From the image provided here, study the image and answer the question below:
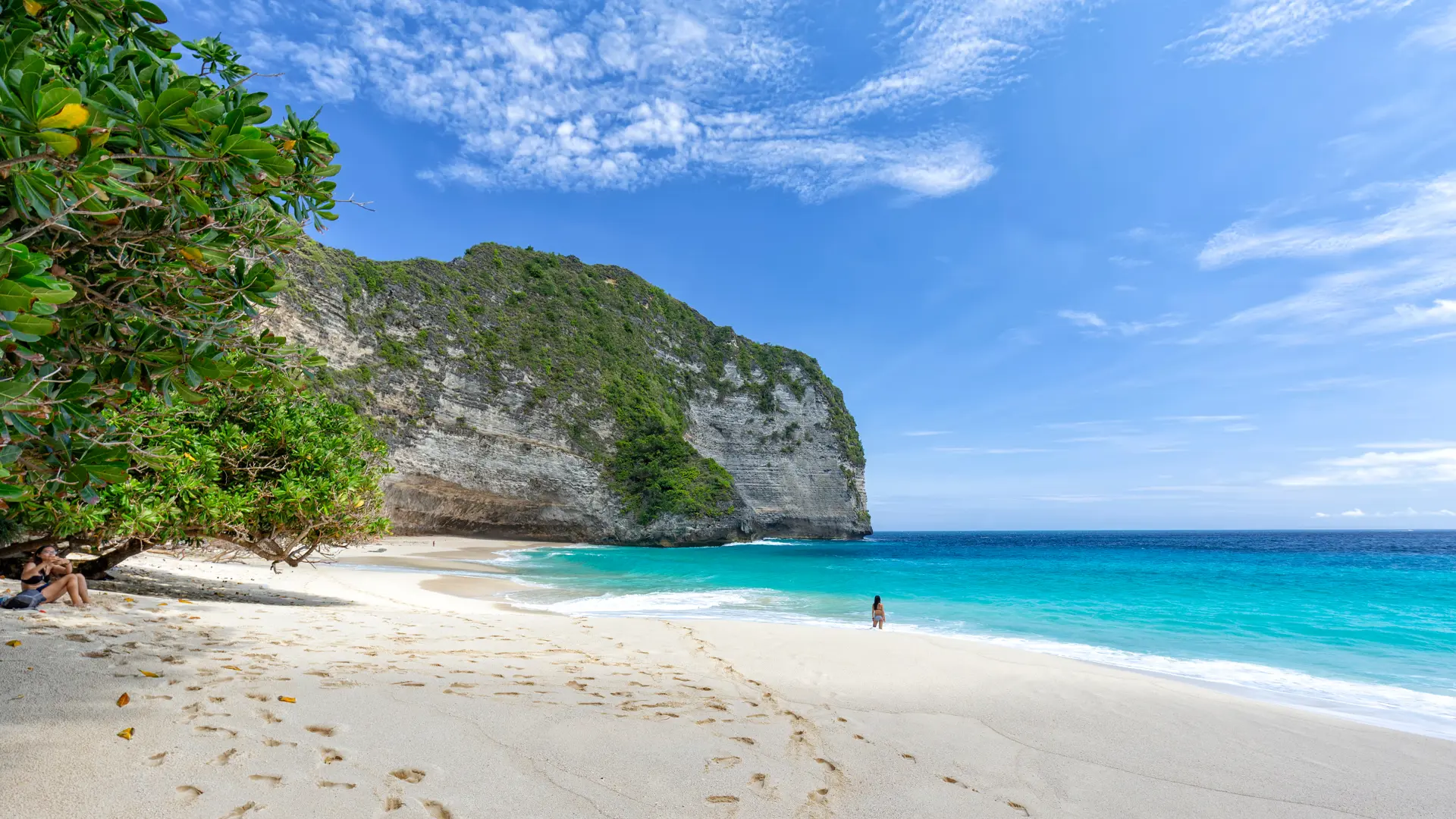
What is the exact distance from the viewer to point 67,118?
7.04 feet

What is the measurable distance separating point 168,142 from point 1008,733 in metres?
Result: 6.57

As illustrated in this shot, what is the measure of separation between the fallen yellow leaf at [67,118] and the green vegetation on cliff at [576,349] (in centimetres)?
3528

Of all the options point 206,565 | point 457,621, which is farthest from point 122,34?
point 206,565

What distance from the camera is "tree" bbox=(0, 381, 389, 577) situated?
7449 mm

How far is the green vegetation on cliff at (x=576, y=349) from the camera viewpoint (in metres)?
37.1

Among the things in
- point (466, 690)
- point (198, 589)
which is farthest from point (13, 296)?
point (198, 589)

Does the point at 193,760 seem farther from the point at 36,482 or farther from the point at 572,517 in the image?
the point at 572,517

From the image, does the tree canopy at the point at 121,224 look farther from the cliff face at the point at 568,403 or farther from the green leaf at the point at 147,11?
the cliff face at the point at 568,403

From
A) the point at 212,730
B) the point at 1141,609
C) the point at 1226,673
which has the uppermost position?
the point at 212,730

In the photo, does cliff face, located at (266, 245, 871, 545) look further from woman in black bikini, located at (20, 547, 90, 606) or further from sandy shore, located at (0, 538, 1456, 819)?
sandy shore, located at (0, 538, 1456, 819)

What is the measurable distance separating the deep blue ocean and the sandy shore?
353 centimetres

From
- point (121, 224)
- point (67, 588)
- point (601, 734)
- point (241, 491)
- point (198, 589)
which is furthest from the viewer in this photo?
point (198, 589)

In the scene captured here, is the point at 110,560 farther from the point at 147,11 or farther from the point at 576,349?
the point at 576,349

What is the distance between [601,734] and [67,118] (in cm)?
391
